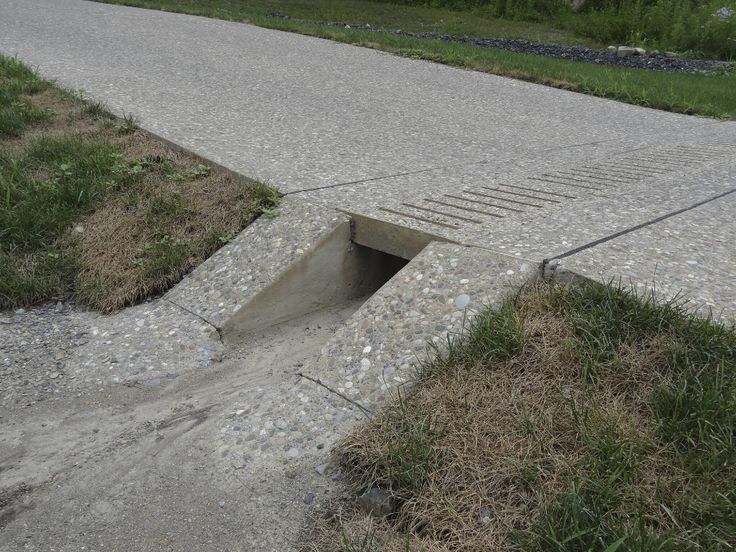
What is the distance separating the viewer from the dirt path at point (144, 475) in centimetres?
238

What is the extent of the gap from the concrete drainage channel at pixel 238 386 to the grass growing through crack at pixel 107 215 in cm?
18

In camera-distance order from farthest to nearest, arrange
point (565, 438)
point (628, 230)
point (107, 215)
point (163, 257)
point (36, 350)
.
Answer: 1. point (107, 215)
2. point (163, 257)
3. point (628, 230)
4. point (36, 350)
5. point (565, 438)

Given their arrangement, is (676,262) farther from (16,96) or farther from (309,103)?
(16,96)

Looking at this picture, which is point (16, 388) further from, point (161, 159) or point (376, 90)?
point (376, 90)

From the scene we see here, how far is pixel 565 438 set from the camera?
2.34m

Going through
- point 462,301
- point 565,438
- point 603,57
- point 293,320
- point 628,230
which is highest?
point 603,57

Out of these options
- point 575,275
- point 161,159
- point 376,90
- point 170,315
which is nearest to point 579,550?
point 575,275

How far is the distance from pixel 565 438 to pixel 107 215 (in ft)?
10.2

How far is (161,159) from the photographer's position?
4.83 metres

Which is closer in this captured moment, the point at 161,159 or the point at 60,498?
the point at 60,498

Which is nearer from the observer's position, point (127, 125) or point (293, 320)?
point (293, 320)

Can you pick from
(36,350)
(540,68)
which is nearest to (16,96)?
(36,350)

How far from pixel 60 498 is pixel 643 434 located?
2.06 m

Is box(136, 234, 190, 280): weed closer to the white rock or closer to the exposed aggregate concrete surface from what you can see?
the exposed aggregate concrete surface
